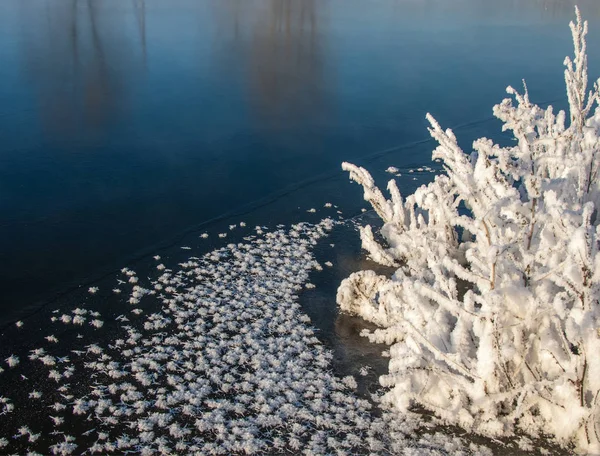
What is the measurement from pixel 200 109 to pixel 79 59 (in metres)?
4.84

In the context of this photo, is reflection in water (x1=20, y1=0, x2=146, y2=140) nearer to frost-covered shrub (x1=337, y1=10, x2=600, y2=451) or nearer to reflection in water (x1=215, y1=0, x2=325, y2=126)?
reflection in water (x1=215, y1=0, x2=325, y2=126)

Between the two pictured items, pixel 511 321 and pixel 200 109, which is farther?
pixel 200 109

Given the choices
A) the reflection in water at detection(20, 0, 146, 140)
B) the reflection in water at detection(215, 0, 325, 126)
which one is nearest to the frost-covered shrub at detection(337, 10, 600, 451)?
the reflection in water at detection(215, 0, 325, 126)

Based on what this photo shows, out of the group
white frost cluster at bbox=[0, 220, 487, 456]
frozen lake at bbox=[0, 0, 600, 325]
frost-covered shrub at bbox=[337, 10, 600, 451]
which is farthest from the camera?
frozen lake at bbox=[0, 0, 600, 325]

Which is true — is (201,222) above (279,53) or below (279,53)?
below

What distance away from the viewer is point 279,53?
16.1 metres

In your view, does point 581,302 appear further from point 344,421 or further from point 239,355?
point 239,355

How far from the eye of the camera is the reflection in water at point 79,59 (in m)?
10.9

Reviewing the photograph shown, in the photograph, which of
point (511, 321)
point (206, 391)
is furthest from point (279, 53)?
point (511, 321)

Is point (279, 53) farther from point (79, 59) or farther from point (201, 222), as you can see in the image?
point (201, 222)

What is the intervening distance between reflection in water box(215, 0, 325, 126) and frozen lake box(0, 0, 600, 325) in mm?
69

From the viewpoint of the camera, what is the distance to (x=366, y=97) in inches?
503

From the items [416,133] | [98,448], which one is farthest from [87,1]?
[98,448]

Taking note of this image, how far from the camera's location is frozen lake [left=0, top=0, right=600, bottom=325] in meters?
7.24
